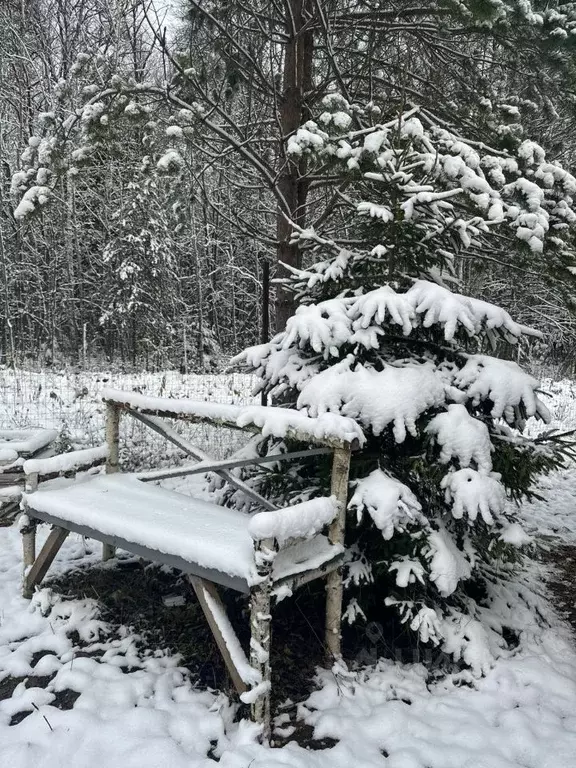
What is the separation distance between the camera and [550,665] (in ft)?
9.43

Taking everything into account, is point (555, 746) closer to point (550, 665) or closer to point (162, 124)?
point (550, 665)

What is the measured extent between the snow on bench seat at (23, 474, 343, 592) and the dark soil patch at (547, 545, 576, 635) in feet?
6.23

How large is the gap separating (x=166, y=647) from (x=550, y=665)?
209cm

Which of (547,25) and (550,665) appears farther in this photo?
(547,25)

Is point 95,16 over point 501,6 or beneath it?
over

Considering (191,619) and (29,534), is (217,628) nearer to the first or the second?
(191,619)

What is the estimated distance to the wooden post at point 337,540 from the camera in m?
2.68

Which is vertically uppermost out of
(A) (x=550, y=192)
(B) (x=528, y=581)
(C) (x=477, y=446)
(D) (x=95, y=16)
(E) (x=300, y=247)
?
(D) (x=95, y=16)

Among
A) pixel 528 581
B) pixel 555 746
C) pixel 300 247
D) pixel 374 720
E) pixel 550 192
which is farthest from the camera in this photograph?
pixel 300 247

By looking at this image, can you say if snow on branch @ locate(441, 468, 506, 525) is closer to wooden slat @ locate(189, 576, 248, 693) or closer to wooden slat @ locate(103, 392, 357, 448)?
wooden slat @ locate(103, 392, 357, 448)

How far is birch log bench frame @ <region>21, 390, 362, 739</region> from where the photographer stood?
224 centimetres

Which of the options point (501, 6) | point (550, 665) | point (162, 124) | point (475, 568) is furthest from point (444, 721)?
point (162, 124)

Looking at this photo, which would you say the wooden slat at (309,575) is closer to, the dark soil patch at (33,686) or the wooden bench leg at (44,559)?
the dark soil patch at (33,686)

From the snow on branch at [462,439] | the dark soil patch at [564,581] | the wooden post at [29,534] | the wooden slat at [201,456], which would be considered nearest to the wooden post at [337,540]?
the wooden slat at [201,456]
